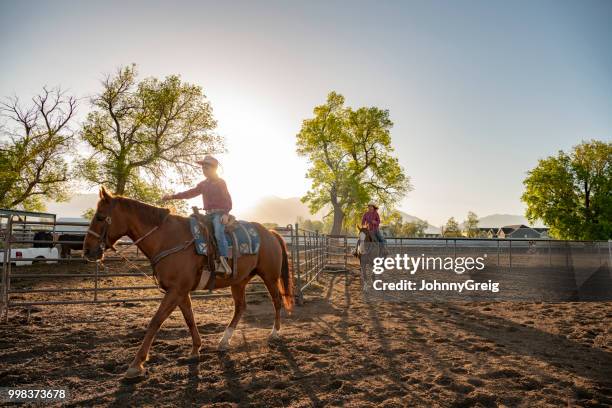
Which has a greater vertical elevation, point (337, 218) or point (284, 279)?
point (337, 218)

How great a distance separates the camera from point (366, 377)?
3.96 metres

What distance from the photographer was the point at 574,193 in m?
39.0

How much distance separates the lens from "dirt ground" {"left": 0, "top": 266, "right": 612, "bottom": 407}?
3.51 metres

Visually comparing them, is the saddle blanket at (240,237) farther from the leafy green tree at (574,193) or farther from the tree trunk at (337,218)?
the leafy green tree at (574,193)

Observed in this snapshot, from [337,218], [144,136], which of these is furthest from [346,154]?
[144,136]

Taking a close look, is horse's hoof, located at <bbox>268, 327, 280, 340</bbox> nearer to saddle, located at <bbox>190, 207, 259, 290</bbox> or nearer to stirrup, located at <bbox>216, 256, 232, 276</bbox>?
saddle, located at <bbox>190, 207, 259, 290</bbox>

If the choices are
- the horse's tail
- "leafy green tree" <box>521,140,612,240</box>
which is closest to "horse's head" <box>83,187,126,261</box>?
the horse's tail

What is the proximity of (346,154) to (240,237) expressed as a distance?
30652 millimetres

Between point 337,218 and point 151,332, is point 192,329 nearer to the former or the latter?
point 151,332

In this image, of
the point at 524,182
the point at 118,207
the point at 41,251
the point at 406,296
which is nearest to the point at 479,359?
the point at 118,207

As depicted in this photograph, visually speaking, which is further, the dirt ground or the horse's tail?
the horse's tail

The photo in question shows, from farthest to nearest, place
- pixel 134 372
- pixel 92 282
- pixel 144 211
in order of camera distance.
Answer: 1. pixel 92 282
2. pixel 144 211
3. pixel 134 372

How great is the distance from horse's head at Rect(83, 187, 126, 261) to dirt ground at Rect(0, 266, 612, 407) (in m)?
1.31

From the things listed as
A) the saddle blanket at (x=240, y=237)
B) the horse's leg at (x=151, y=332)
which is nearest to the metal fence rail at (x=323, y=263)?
the saddle blanket at (x=240, y=237)
